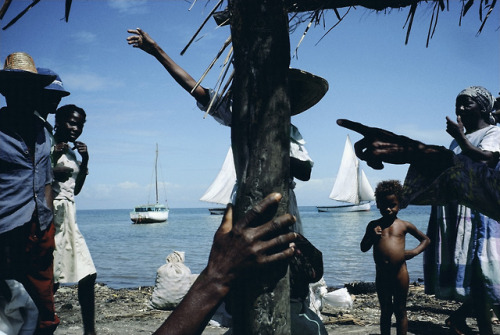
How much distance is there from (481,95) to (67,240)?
12.0 ft

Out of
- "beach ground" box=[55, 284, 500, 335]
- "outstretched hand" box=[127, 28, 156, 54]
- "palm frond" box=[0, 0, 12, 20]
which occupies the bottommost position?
"beach ground" box=[55, 284, 500, 335]

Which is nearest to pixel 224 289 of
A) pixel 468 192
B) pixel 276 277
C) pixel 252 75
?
pixel 276 277

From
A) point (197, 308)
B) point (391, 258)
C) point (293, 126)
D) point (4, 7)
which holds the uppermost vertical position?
point (4, 7)

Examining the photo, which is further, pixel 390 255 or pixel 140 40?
pixel 390 255

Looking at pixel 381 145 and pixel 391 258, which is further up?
pixel 381 145

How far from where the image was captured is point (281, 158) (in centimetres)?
148

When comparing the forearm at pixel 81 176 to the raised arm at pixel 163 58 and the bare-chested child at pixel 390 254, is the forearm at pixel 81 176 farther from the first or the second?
the bare-chested child at pixel 390 254

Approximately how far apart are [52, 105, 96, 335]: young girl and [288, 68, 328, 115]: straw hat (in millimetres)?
2153

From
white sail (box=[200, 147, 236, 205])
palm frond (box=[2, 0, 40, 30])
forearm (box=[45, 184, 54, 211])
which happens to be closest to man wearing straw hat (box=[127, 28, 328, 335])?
palm frond (box=[2, 0, 40, 30])

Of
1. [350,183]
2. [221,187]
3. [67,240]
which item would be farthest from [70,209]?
[350,183]

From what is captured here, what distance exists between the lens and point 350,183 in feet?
194

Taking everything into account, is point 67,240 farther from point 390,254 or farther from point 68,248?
point 390,254

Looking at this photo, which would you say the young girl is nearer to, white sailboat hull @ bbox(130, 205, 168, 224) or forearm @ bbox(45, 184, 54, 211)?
forearm @ bbox(45, 184, 54, 211)

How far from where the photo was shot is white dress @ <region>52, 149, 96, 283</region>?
363 cm
